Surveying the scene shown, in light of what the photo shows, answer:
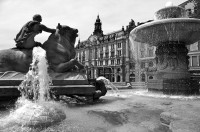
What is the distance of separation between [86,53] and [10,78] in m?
74.7

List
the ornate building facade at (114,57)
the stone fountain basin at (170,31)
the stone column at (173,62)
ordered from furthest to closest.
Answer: the ornate building facade at (114,57), the stone column at (173,62), the stone fountain basin at (170,31)

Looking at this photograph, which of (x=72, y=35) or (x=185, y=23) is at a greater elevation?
(x=185, y=23)

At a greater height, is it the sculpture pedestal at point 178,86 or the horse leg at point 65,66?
the horse leg at point 65,66

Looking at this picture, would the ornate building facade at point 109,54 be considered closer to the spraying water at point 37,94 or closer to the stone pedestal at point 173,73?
the stone pedestal at point 173,73

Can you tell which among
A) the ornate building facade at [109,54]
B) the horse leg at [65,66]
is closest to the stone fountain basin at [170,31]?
the horse leg at [65,66]

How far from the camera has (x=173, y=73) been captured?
29.2 feet

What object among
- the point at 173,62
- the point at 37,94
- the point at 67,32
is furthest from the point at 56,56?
the point at 173,62

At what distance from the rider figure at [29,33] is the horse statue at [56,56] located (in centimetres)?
19

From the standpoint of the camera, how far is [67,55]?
18.1ft

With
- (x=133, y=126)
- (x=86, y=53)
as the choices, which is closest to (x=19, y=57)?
(x=133, y=126)

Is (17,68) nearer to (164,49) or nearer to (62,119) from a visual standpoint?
(62,119)

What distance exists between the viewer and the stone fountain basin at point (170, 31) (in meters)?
8.07

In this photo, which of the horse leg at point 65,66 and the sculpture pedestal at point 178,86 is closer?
the horse leg at point 65,66

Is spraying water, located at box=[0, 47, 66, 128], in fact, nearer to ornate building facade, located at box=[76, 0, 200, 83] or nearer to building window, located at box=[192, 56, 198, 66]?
building window, located at box=[192, 56, 198, 66]
